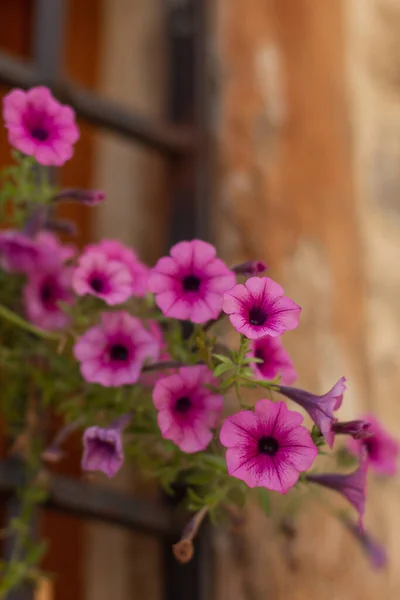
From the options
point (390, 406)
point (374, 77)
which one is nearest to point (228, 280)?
point (390, 406)

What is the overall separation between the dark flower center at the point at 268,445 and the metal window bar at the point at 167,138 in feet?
1.59

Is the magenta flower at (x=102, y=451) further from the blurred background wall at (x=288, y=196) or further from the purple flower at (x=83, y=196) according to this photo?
the blurred background wall at (x=288, y=196)

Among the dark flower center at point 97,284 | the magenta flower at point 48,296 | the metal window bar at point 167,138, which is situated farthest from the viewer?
the metal window bar at point 167,138

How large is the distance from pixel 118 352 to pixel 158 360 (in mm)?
39

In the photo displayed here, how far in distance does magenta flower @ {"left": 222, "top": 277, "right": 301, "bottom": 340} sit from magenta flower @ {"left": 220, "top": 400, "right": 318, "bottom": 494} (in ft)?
0.19

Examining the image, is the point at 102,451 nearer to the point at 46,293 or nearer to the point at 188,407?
the point at 188,407

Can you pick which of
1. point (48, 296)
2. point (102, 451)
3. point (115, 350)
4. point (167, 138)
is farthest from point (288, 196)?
point (102, 451)

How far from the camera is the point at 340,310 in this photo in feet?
4.82

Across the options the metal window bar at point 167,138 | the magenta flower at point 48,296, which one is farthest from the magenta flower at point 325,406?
the metal window bar at point 167,138

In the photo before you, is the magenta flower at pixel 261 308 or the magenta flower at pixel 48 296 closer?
the magenta flower at pixel 261 308

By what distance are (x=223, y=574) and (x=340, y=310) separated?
45 centimetres

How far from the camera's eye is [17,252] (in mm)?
991

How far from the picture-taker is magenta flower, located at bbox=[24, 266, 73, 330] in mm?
993

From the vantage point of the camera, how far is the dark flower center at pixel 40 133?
32.9 inches
